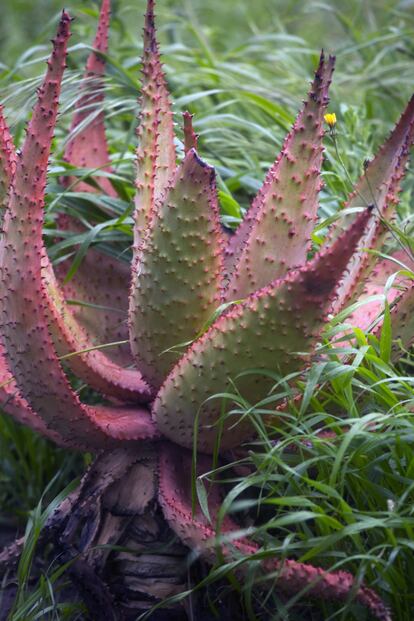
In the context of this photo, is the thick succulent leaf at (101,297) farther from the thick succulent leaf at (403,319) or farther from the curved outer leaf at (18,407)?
the thick succulent leaf at (403,319)

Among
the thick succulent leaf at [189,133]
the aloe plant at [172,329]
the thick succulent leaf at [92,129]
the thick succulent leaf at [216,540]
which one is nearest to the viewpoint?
the thick succulent leaf at [216,540]

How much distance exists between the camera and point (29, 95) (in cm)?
221

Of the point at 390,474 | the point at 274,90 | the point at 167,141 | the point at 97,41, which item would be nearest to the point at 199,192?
the point at 167,141

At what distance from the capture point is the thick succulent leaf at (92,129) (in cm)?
203

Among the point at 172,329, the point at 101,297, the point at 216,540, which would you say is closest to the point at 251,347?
the point at 172,329

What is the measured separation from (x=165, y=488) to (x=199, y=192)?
19.3 inches

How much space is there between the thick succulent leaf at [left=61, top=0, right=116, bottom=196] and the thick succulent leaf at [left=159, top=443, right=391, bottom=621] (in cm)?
77

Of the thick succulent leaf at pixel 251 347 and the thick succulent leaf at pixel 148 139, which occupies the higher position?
the thick succulent leaf at pixel 148 139

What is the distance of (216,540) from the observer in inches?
48.9

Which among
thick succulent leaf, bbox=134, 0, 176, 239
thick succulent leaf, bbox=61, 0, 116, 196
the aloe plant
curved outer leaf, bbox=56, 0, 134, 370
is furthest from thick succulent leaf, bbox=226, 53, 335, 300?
thick succulent leaf, bbox=61, 0, 116, 196

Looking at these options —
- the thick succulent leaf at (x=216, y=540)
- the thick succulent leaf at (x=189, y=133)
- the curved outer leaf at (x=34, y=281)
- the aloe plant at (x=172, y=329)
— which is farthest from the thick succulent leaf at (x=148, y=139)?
the thick succulent leaf at (x=216, y=540)

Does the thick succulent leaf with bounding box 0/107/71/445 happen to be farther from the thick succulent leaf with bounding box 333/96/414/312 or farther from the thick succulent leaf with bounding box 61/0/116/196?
the thick succulent leaf with bounding box 333/96/414/312

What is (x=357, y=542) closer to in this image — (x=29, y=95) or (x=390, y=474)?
(x=390, y=474)

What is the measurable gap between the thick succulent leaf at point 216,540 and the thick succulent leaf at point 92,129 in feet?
2.53
